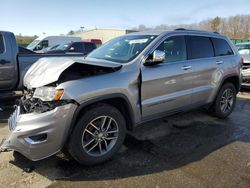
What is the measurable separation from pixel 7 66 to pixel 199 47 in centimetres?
466

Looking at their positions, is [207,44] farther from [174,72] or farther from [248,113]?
[248,113]

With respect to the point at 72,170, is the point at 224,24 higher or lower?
higher

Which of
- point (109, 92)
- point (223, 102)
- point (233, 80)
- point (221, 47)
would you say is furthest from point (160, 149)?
point (233, 80)

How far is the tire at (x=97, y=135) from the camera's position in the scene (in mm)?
3422

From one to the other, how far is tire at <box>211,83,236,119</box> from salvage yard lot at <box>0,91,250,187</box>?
31.0 inches

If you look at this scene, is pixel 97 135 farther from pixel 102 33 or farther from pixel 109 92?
pixel 102 33

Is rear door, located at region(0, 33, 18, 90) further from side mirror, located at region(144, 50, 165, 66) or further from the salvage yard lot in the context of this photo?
side mirror, located at region(144, 50, 165, 66)

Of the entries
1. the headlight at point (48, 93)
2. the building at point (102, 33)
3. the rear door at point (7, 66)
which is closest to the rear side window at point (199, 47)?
the headlight at point (48, 93)

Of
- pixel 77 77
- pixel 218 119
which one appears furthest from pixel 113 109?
pixel 218 119

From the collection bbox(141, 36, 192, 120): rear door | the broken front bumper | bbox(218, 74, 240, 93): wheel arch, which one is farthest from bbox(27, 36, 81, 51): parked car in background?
the broken front bumper

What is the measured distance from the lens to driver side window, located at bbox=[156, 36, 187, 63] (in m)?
4.45

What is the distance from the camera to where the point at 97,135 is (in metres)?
3.69

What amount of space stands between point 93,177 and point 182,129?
2.33m

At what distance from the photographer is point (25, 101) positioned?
3.53m
